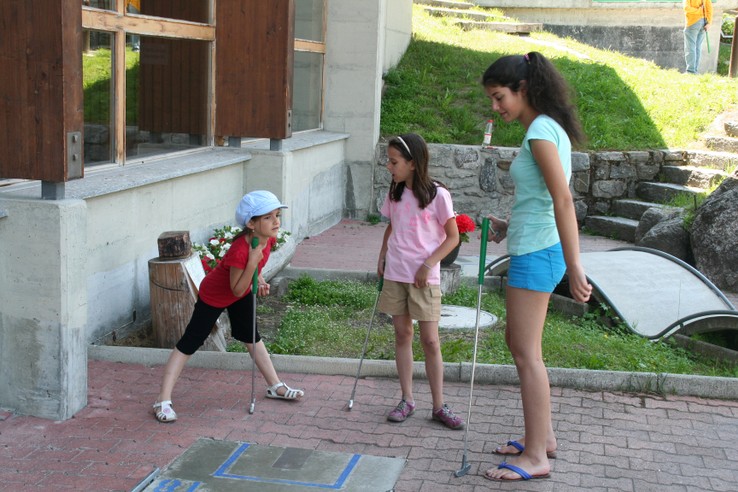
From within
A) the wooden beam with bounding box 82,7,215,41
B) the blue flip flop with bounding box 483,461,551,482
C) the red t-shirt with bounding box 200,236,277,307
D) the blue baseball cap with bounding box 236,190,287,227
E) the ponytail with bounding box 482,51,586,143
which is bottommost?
the blue flip flop with bounding box 483,461,551,482

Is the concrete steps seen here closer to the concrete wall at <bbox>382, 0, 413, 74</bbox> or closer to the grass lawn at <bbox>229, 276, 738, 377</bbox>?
the concrete wall at <bbox>382, 0, 413, 74</bbox>

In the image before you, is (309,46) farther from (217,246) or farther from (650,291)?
(650,291)

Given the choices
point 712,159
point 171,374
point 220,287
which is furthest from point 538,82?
point 712,159

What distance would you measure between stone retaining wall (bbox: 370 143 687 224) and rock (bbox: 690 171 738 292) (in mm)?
3131

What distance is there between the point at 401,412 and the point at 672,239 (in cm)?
606

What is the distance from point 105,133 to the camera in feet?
23.7

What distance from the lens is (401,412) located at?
5.35 meters

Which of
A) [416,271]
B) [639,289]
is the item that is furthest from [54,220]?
[639,289]

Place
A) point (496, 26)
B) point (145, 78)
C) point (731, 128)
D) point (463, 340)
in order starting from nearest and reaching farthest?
1. point (463, 340)
2. point (145, 78)
3. point (731, 128)
4. point (496, 26)

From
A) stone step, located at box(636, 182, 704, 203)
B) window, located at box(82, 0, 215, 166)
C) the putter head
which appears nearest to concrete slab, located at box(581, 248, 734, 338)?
the putter head

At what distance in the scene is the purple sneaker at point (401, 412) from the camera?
532cm

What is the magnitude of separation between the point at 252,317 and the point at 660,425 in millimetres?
2415

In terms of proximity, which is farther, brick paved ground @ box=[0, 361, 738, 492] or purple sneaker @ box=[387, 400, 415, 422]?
purple sneaker @ box=[387, 400, 415, 422]

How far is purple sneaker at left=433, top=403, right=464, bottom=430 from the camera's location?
5250mm
